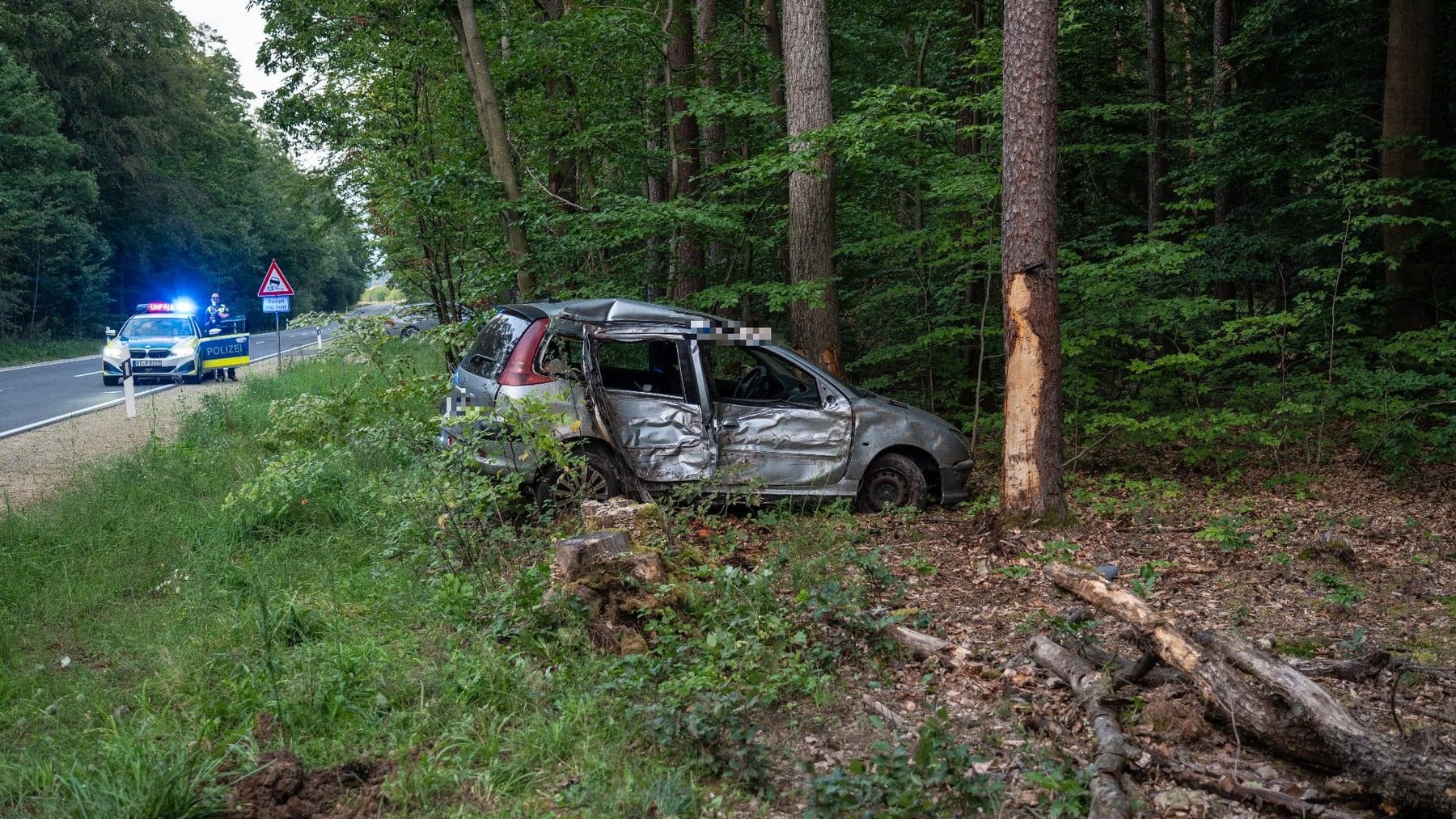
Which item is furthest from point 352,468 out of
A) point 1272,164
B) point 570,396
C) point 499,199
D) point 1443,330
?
point 1272,164

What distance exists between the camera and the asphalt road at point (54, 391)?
16.4m

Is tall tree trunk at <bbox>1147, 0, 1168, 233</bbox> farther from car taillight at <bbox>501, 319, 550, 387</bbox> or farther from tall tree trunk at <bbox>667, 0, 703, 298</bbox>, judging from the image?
car taillight at <bbox>501, 319, 550, 387</bbox>

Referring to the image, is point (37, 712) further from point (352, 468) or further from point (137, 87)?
point (137, 87)

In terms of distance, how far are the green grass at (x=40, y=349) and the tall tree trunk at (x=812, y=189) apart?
27639mm

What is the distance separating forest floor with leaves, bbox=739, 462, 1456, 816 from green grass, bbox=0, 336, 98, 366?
31.1m

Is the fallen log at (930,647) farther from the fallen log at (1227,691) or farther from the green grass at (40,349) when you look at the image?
the green grass at (40,349)

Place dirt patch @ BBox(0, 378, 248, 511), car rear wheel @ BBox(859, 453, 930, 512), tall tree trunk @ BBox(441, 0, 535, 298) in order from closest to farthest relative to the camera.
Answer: car rear wheel @ BBox(859, 453, 930, 512) < dirt patch @ BBox(0, 378, 248, 511) < tall tree trunk @ BBox(441, 0, 535, 298)

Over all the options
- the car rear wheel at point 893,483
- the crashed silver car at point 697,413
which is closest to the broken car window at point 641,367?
the crashed silver car at point 697,413

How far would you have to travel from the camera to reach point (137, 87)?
40625 mm

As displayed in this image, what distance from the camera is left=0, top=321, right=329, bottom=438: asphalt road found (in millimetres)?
16406

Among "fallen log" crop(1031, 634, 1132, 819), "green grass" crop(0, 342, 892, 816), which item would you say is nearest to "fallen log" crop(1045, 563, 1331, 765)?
"fallen log" crop(1031, 634, 1132, 819)

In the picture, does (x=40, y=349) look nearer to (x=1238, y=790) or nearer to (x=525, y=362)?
(x=525, y=362)

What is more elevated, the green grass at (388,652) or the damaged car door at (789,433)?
the damaged car door at (789,433)

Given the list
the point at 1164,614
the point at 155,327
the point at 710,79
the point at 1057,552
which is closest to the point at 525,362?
the point at 1057,552
